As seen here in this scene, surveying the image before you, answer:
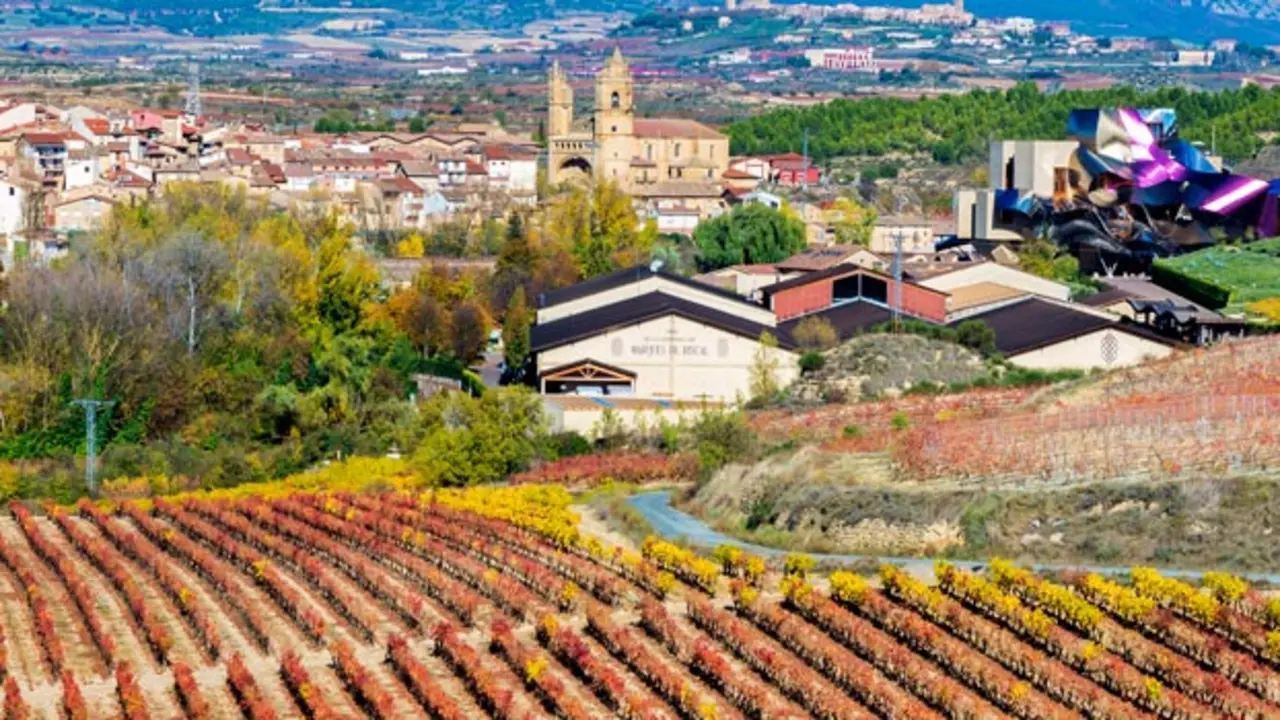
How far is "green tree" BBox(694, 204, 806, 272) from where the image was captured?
62.1 metres

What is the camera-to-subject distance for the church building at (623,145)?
306 ft

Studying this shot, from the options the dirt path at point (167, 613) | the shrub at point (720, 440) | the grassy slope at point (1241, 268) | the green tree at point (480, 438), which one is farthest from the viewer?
the grassy slope at point (1241, 268)

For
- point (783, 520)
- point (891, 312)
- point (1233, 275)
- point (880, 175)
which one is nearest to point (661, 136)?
point (880, 175)

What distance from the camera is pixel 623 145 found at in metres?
93.8

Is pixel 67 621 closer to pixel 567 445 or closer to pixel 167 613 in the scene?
pixel 167 613

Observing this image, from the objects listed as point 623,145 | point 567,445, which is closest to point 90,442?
point 567,445

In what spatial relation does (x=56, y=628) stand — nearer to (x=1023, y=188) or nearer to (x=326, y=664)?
(x=326, y=664)

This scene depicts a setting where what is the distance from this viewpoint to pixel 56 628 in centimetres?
2528

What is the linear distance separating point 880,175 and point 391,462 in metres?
60.1

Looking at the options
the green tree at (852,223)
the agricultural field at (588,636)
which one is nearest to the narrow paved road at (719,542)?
the agricultural field at (588,636)

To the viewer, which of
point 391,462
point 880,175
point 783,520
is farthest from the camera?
point 880,175

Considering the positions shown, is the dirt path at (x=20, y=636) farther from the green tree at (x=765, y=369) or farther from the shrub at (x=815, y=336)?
the shrub at (x=815, y=336)

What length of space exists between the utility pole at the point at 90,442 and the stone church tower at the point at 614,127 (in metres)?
55.1

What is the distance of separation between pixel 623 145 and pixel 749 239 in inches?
1263
